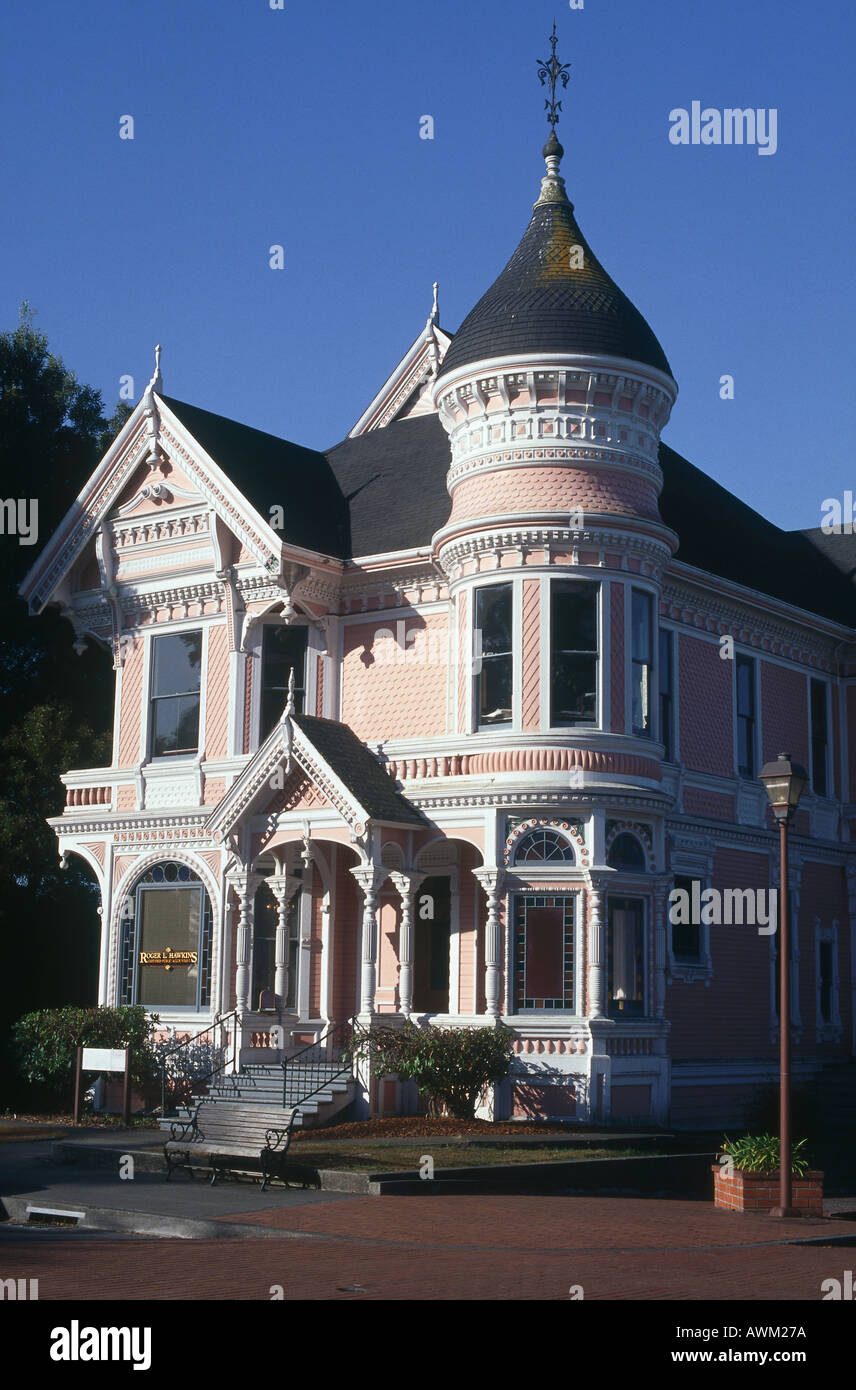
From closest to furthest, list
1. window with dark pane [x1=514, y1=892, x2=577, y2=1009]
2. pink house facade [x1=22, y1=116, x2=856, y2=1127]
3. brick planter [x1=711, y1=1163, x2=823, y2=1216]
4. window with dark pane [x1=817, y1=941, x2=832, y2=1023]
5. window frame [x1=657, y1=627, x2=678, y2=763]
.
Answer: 1. brick planter [x1=711, y1=1163, x2=823, y2=1216]
2. window with dark pane [x1=514, y1=892, x2=577, y2=1009]
3. pink house facade [x1=22, y1=116, x2=856, y2=1127]
4. window frame [x1=657, y1=627, x2=678, y2=763]
5. window with dark pane [x1=817, y1=941, x2=832, y2=1023]

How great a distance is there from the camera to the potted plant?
55.3 feet

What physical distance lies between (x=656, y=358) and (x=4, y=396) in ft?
59.5

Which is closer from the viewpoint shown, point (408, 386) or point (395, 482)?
point (395, 482)

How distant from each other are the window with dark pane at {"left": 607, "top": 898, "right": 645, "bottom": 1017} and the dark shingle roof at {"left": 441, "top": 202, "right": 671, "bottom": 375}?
8271 mm

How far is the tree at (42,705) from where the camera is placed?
33750 millimetres

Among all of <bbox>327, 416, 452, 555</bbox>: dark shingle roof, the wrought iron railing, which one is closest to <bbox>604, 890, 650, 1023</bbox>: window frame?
the wrought iron railing

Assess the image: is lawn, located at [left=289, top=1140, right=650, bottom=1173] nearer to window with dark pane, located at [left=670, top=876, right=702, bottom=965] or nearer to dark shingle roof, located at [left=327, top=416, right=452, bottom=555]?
window with dark pane, located at [left=670, top=876, right=702, bottom=965]

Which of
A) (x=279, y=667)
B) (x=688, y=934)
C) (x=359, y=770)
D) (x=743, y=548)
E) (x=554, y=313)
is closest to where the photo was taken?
(x=554, y=313)

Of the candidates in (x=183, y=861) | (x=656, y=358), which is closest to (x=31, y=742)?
(x=183, y=861)

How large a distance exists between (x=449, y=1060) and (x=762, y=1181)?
20.1 ft

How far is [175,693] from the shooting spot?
94.8ft

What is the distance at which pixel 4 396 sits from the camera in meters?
37.3

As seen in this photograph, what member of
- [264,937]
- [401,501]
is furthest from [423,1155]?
Result: [401,501]

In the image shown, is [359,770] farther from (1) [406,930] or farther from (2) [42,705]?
(2) [42,705]
